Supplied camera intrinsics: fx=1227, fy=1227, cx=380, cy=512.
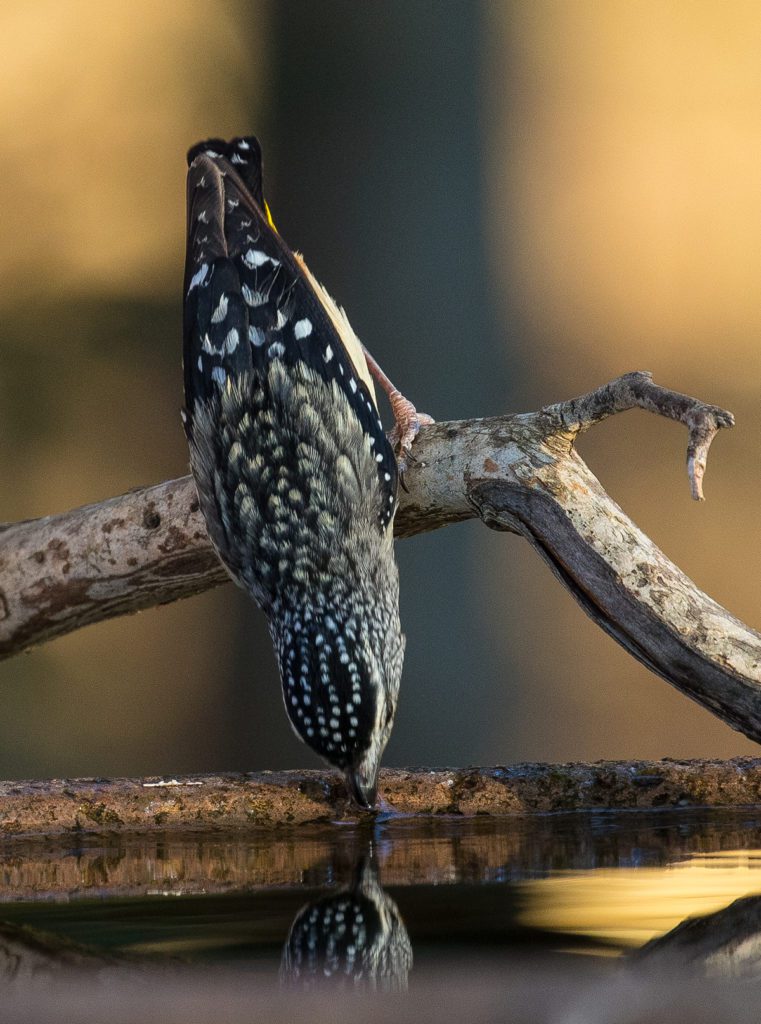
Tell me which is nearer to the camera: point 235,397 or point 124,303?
→ point 235,397

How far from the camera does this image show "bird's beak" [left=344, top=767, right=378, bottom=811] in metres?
1.93

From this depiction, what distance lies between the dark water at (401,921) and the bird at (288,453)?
50 cm

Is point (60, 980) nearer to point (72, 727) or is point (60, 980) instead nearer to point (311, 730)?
point (311, 730)

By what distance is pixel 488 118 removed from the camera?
504 centimetres

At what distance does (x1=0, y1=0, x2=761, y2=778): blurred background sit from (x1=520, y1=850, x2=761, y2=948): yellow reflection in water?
10.8 ft

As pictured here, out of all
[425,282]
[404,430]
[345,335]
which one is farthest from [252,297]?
[425,282]

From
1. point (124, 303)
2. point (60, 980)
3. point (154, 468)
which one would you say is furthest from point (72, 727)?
point (60, 980)

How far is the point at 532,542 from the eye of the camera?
7.16 ft

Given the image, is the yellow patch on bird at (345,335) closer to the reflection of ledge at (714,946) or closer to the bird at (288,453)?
the bird at (288,453)

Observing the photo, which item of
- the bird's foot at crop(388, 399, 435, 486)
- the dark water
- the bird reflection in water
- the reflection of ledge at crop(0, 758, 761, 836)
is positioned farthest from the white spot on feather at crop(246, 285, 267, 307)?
the bird reflection in water

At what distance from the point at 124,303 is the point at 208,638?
1494 millimetres

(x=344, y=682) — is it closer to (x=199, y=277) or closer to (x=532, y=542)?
(x=532, y=542)

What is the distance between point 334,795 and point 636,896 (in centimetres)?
78

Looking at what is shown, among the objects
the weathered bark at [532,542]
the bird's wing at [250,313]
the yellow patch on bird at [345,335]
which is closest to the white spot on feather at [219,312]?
the bird's wing at [250,313]
